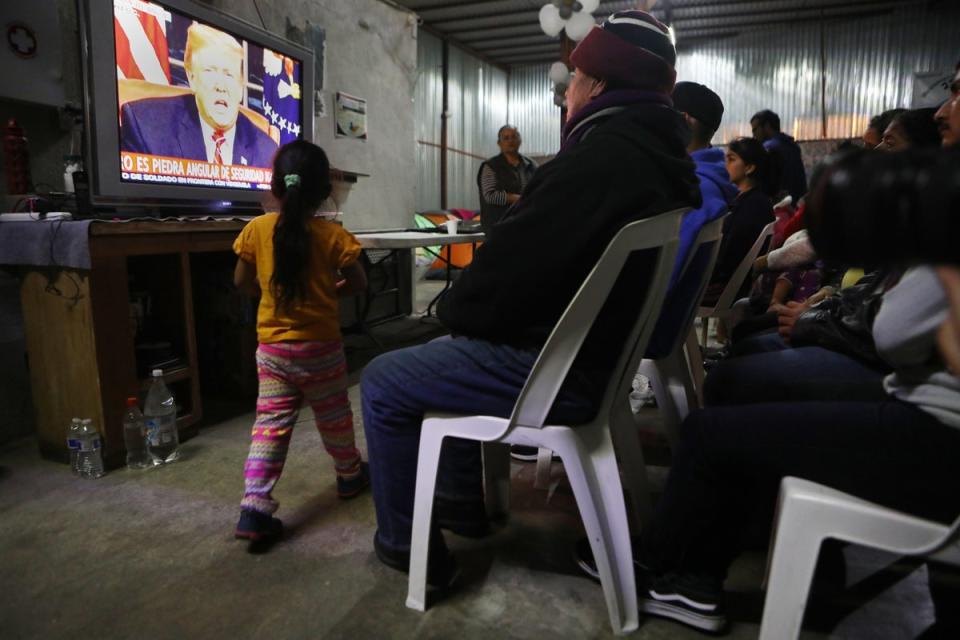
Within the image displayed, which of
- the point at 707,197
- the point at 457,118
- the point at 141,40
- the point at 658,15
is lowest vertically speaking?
the point at 707,197

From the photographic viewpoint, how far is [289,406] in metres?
1.68

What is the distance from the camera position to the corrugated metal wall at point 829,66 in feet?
25.2

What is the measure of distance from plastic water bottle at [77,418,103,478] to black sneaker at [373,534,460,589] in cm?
114

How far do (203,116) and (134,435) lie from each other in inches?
57.4

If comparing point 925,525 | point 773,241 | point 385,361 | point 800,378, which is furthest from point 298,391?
point 773,241

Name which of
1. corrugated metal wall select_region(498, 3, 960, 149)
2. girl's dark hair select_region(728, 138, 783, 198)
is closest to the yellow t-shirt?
girl's dark hair select_region(728, 138, 783, 198)

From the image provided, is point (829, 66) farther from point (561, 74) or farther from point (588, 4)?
point (588, 4)

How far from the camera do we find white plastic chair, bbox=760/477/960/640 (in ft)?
2.91

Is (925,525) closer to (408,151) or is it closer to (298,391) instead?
(298,391)

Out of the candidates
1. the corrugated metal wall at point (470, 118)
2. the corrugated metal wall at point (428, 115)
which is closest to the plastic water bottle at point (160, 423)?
the corrugated metal wall at point (428, 115)

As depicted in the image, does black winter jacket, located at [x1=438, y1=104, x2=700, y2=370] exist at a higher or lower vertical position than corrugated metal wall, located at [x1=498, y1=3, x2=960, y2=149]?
lower

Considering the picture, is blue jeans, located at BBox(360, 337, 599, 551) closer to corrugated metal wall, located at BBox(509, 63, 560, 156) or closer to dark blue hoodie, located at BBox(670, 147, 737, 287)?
dark blue hoodie, located at BBox(670, 147, 737, 287)

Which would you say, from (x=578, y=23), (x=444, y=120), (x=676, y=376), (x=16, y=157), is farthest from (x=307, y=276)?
(x=444, y=120)

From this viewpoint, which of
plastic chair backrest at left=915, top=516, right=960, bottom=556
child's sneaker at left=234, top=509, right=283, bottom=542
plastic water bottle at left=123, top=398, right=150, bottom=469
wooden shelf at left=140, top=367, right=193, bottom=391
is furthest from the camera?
wooden shelf at left=140, top=367, right=193, bottom=391
